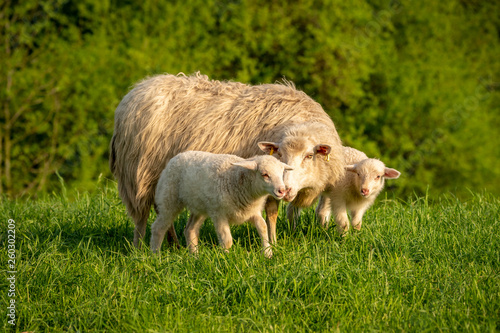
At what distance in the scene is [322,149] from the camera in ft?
16.3

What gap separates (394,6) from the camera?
20547 mm

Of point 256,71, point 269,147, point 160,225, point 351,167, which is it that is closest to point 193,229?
point 160,225

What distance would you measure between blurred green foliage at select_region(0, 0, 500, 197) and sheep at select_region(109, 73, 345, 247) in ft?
27.3

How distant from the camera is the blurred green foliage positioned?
14500 millimetres

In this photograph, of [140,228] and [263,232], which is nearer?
[263,232]

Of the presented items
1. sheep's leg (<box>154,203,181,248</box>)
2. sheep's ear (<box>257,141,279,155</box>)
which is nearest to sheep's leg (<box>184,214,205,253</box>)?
sheep's leg (<box>154,203,181,248</box>)

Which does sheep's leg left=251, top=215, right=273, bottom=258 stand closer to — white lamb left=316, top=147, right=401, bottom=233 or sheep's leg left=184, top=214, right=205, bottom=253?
sheep's leg left=184, top=214, right=205, bottom=253

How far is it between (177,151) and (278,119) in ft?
3.37

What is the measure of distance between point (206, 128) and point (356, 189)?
5.01ft

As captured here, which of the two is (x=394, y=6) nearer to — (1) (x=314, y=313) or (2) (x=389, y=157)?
(2) (x=389, y=157)

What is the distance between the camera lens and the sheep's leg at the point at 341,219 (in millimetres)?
5164

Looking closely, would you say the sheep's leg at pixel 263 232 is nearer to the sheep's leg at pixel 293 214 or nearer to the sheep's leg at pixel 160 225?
the sheep's leg at pixel 160 225

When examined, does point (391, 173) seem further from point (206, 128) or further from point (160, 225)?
point (160, 225)

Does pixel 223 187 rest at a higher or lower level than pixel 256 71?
higher
